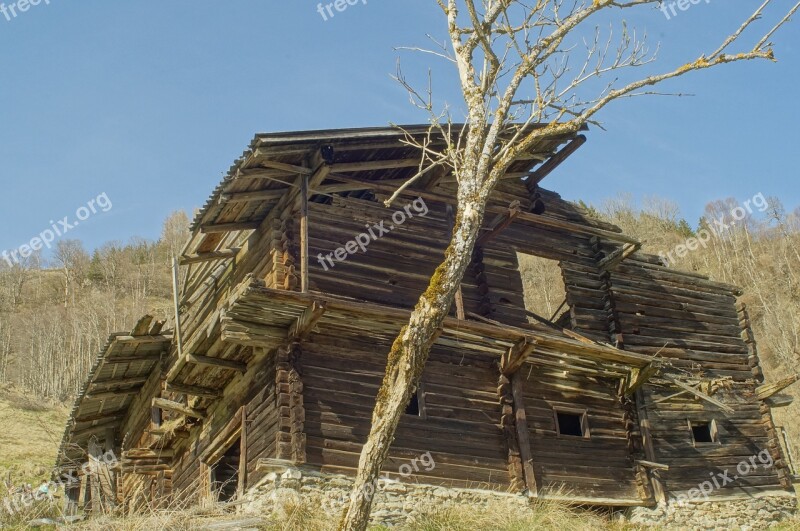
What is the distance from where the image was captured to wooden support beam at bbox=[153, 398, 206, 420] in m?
15.9

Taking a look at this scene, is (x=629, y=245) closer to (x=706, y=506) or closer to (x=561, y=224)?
(x=561, y=224)

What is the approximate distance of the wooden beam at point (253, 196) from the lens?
14508mm

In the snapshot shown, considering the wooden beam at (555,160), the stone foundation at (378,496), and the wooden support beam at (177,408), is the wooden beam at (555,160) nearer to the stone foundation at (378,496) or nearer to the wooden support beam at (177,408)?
the stone foundation at (378,496)

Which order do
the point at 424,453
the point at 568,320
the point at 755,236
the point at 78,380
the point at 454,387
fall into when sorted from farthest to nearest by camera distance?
the point at 755,236, the point at 78,380, the point at 568,320, the point at 454,387, the point at 424,453

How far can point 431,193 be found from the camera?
16.8 m

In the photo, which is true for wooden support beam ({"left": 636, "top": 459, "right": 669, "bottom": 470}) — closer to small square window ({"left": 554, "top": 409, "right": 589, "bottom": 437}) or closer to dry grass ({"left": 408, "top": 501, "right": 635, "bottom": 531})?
small square window ({"left": 554, "top": 409, "right": 589, "bottom": 437})

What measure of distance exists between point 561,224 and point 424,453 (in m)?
6.06

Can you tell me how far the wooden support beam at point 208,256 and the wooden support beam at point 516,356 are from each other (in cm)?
597

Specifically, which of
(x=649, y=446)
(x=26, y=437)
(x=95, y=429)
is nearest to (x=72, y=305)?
(x=26, y=437)

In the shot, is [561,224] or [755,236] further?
[755,236]

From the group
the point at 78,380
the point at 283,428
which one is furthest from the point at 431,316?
the point at 78,380

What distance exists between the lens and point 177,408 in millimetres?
16438

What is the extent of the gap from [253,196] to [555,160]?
7097 millimetres

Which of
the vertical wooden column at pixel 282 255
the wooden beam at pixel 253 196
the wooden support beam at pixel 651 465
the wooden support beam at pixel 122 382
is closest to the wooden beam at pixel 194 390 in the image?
the vertical wooden column at pixel 282 255
